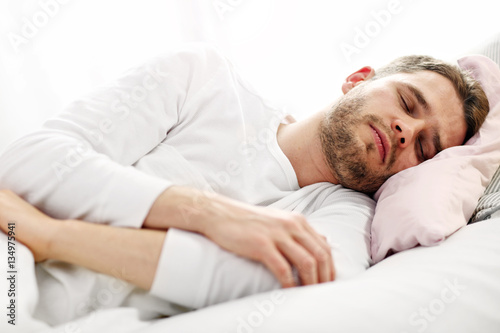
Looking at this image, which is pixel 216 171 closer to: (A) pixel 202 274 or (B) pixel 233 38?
(A) pixel 202 274

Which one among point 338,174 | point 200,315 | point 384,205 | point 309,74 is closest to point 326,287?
point 200,315

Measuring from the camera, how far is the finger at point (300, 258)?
2.22 feet

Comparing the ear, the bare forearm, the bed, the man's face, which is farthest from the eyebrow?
the bare forearm

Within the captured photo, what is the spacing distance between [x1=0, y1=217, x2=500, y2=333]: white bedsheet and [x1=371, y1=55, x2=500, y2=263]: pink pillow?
0.37 feet

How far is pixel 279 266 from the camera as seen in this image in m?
0.67

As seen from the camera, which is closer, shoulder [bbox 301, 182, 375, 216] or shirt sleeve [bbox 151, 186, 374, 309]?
shirt sleeve [bbox 151, 186, 374, 309]

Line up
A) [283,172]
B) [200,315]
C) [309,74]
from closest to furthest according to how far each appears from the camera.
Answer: [200,315], [283,172], [309,74]

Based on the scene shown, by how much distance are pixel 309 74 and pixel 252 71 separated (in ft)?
0.95

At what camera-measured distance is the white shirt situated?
0.69 m

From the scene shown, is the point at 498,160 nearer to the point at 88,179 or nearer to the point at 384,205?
the point at 384,205

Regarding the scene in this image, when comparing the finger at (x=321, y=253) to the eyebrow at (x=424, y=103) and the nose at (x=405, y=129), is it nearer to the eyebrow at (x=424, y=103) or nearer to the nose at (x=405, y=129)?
the nose at (x=405, y=129)

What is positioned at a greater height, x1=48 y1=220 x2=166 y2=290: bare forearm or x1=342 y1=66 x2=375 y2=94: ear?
x1=342 y1=66 x2=375 y2=94: ear

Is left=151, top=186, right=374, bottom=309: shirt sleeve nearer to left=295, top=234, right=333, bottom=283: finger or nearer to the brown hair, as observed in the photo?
left=295, top=234, right=333, bottom=283: finger

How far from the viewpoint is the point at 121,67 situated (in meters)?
1.97
